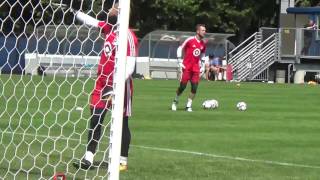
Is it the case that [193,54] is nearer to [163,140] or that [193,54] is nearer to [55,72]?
[163,140]

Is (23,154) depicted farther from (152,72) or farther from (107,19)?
(152,72)

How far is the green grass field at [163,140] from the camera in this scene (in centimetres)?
1030

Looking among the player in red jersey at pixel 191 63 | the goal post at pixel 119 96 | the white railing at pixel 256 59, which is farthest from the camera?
the white railing at pixel 256 59

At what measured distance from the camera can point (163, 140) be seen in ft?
45.9

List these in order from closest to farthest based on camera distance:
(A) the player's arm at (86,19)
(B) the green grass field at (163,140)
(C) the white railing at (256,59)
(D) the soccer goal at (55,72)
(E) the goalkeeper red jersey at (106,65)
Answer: (D) the soccer goal at (55,72)
(A) the player's arm at (86,19)
(E) the goalkeeper red jersey at (106,65)
(B) the green grass field at (163,140)
(C) the white railing at (256,59)

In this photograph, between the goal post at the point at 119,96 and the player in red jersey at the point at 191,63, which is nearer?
the goal post at the point at 119,96

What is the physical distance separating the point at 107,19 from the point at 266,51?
39831 mm

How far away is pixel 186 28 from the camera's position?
60375 mm

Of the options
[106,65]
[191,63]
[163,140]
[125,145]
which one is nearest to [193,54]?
[191,63]

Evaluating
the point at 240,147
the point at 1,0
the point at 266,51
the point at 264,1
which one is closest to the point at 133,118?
the point at 240,147

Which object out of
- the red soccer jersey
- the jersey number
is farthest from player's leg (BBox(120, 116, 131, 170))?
the red soccer jersey

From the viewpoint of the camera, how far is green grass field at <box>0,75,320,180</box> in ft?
33.8

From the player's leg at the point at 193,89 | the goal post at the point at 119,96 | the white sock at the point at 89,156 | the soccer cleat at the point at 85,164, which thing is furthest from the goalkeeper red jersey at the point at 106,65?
the player's leg at the point at 193,89

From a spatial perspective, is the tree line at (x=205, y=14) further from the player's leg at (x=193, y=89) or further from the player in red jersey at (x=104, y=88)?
the player in red jersey at (x=104, y=88)
